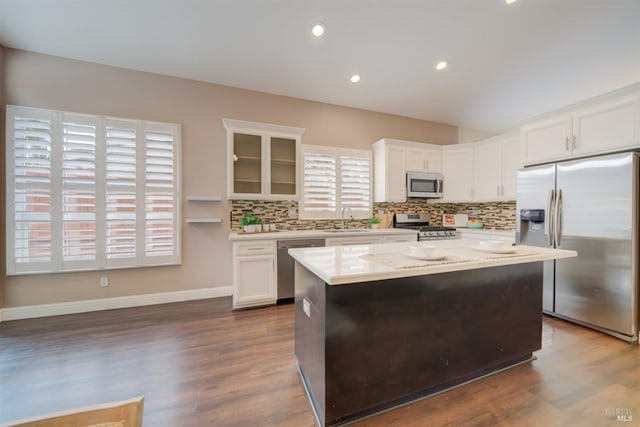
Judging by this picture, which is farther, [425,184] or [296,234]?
[425,184]

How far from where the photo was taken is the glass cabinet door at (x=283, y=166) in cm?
361

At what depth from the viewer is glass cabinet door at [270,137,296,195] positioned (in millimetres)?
3609

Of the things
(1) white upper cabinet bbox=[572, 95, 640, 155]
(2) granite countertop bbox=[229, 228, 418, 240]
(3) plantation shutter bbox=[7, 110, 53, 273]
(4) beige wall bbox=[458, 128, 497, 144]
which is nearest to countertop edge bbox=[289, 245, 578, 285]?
(2) granite countertop bbox=[229, 228, 418, 240]

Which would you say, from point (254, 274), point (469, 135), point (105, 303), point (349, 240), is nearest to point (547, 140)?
point (469, 135)

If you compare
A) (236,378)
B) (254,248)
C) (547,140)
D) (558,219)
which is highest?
(547,140)

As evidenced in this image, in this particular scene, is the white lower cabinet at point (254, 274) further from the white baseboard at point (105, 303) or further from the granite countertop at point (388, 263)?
the granite countertop at point (388, 263)

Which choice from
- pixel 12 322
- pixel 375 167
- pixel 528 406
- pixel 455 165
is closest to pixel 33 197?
pixel 12 322

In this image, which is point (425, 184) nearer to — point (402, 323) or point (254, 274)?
point (254, 274)

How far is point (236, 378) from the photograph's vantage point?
1.86m

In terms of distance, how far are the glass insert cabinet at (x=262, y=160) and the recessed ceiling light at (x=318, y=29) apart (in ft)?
4.05

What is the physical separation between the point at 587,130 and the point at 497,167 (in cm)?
136

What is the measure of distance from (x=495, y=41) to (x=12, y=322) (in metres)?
6.17

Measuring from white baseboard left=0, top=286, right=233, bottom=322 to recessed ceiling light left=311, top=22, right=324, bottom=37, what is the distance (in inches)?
135

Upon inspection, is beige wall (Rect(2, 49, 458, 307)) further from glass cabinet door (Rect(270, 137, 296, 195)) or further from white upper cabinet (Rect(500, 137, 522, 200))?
white upper cabinet (Rect(500, 137, 522, 200))
